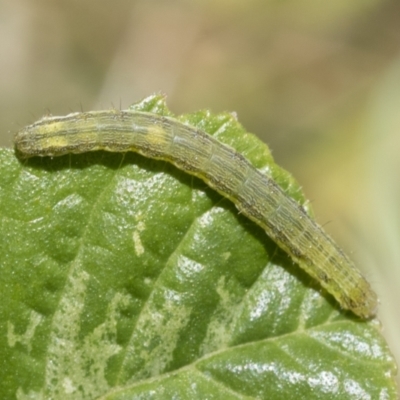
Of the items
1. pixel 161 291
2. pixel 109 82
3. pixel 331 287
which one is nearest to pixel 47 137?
pixel 161 291

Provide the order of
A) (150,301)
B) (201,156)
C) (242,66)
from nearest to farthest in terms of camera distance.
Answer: (150,301) < (201,156) < (242,66)

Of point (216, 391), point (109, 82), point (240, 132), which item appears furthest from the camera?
point (109, 82)

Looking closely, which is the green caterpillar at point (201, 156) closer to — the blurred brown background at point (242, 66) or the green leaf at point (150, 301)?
the green leaf at point (150, 301)

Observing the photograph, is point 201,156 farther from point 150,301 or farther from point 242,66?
point 242,66

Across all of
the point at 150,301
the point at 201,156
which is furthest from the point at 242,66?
the point at 150,301

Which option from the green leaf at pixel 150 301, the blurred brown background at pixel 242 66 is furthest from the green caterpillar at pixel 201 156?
the blurred brown background at pixel 242 66

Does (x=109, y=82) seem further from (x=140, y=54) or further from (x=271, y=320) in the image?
(x=271, y=320)

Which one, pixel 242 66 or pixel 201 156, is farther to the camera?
pixel 242 66
